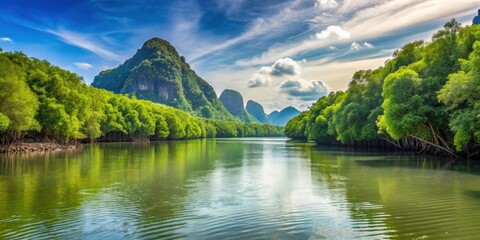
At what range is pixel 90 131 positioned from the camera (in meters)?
79.8

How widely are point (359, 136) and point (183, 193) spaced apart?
55789mm

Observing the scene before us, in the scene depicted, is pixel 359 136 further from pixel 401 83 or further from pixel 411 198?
pixel 411 198

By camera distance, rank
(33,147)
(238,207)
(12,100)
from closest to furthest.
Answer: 1. (238,207)
2. (12,100)
3. (33,147)

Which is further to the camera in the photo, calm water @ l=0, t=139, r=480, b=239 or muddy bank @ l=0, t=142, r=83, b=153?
muddy bank @ l=0, t=142, r=83, b=153

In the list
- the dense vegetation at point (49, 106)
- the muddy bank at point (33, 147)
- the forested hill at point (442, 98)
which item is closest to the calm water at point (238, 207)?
the forested hill at point (442, 98)

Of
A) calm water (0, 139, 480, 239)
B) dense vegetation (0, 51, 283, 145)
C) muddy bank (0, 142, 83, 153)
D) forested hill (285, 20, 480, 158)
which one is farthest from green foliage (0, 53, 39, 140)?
forested hill (285, 20, 480, 158)

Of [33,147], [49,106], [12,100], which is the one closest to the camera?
[12,100]

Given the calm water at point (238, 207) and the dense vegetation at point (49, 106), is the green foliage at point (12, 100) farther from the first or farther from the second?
the calm water at point (238, 207)

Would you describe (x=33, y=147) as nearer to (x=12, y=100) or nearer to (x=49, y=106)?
(x=49, y=106)

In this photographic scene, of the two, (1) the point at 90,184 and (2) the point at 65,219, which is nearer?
(2) the point at 65,219

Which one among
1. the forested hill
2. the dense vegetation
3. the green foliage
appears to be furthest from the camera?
the dense vegetation

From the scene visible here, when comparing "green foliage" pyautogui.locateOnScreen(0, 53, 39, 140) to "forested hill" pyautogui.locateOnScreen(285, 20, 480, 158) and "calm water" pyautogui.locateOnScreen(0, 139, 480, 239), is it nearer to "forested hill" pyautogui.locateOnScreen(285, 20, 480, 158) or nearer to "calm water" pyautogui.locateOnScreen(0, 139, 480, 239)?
"calm water" pyautogui.locateOnScreen(0, 139, 480, 239)

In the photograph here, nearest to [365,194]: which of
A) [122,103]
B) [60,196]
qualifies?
[60,196]

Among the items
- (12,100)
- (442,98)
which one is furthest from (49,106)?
(442,98)
